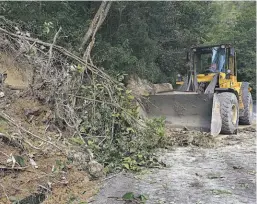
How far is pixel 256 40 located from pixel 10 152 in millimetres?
18048

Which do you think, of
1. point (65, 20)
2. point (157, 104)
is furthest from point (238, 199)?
point (65, 20)

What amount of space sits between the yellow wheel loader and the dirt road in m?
1.33

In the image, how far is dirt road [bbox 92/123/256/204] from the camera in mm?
3842

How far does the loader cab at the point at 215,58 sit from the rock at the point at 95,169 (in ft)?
15.8

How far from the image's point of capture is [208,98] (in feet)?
24.6

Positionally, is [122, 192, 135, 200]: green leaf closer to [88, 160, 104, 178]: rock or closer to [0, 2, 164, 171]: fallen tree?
[88, 160, 104, 178]: rock

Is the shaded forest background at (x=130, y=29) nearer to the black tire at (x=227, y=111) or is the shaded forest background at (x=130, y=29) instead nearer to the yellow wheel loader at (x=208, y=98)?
the yellow wheel loader at (x=208, y=98)

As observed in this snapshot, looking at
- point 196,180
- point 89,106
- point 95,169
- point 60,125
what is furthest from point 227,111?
point 95,169

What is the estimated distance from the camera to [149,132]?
6012 mm

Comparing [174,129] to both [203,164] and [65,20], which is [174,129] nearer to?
[203,164]

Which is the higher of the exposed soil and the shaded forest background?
the shaded forest background

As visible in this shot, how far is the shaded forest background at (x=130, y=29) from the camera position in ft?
27.6

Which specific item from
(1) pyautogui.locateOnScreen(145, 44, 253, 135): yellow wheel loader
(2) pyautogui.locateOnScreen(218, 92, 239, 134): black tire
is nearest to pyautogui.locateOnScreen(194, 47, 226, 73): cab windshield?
(1) pyautogui.locateOnScreen(145, 44, 253, 135): yellow wheel loader

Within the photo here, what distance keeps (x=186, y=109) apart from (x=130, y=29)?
451 cm
